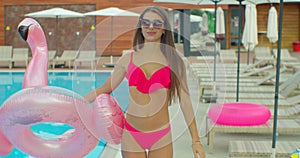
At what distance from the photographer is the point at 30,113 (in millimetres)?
2834

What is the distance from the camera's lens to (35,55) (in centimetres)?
338

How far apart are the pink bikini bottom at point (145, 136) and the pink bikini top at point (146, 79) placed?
0.25 m

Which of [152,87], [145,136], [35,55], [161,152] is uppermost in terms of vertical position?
[35,55]

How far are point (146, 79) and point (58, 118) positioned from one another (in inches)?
22.8

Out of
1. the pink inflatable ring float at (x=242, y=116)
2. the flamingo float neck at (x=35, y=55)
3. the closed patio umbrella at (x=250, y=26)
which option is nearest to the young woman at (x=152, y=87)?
the flamingo float neck at (x=35, y=55)

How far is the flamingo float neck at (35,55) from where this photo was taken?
3281 millimetres

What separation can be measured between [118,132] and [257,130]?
3.27 meters

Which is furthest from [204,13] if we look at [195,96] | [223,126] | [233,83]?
[195,96]

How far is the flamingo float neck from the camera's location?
328 centimetres

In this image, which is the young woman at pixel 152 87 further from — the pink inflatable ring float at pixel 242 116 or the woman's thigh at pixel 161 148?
the pink inflatable ring float at pixel 242 116

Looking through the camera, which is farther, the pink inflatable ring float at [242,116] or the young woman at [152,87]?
the pink inflatable ring float at [242,116]

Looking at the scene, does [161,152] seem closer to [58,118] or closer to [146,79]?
[146,79]

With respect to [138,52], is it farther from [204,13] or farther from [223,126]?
[204,13]

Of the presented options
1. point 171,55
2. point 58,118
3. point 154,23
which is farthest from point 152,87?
point 58,118
